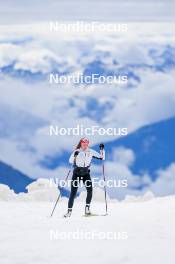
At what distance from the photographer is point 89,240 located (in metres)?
12.1

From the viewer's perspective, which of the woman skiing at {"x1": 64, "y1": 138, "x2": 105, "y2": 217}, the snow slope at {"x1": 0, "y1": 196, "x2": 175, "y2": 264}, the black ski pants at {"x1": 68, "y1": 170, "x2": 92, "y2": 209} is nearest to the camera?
the snow slope at {"x1": 0, "y1": 196, "x2": 175, "y2": 264}

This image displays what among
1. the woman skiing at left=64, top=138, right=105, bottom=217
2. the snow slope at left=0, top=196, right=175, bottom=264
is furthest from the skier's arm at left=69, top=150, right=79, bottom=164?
the snow slope at left=0, top=196, right=175, bottom=264

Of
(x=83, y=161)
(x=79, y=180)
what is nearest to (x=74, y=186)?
(x=79, y=180)

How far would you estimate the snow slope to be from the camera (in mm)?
10680

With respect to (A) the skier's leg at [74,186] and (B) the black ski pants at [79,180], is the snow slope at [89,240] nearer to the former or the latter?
(A) the skier's leg at [74,186]

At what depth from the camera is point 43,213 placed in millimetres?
16156

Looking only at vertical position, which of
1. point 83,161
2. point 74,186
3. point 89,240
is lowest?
point 89,240

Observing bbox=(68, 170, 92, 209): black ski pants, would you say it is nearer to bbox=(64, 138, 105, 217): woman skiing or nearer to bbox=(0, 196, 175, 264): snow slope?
bbox=(64, 138, 105, 217): woman skiing

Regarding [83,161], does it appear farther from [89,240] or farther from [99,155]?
[89,240]

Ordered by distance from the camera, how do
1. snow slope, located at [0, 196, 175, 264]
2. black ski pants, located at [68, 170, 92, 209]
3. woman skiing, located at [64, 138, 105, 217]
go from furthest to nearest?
1. black ski pants, located at [68, 170, 92, 209]
2. woman skiing, located at [64, 138, 105, 217]
3. snow slope, located at [0, 196, 175, 264]

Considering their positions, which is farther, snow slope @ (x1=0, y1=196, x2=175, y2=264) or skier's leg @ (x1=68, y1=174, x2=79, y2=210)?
skier's leg @ (x1=68, y1=174, x2=79, y2=210)

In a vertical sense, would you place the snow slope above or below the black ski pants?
below

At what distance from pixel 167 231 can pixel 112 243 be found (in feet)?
5.65

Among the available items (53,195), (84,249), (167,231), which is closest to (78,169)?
(167,231)
